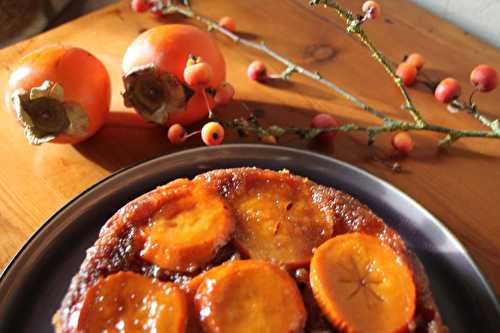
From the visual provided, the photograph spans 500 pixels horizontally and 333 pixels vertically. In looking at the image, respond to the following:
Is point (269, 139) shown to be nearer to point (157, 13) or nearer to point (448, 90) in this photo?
point (448, 90)

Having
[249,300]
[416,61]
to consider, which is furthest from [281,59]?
[249,300]

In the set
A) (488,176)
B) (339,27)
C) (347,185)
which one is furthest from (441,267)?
(339,27)

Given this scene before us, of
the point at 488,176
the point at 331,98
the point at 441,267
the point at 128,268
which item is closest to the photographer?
the point at 128,268

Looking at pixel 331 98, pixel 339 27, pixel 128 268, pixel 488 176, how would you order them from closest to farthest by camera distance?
pixel 128 268, pixel 488 176, pixel 331 98, pixel 339 27

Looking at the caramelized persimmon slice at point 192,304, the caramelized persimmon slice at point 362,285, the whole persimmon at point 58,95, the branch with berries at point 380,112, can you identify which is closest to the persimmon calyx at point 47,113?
the whole persimmon at point 58,95

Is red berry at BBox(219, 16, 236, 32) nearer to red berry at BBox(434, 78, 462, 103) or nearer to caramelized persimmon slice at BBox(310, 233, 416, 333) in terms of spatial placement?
red berry at BBox(434, 78, 462, 103)

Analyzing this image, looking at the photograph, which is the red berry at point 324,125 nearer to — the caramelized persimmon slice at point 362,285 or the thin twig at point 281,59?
the thin twig at point 281,59

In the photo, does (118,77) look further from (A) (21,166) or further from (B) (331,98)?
(B) (331,98)
